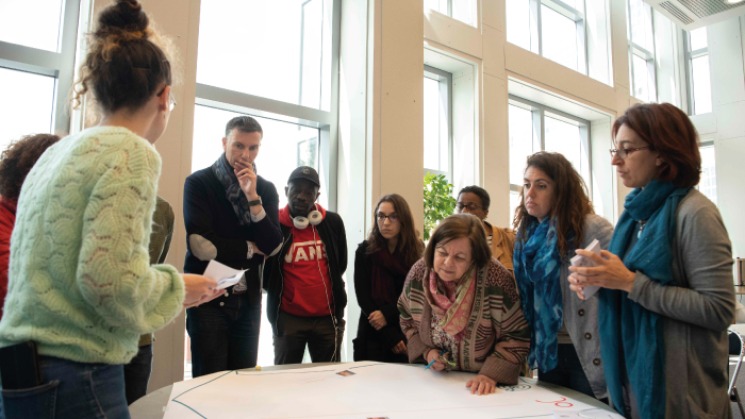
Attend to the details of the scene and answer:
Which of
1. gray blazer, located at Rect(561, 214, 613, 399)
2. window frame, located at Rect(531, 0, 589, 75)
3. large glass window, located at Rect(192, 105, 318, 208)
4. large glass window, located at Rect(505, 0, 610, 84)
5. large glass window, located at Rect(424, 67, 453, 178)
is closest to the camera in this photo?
gray blazer, located at Rect(561, 214, 613, 399)

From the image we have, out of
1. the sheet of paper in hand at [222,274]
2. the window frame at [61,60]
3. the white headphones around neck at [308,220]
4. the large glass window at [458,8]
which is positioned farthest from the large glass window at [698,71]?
the sheet of paper in hand at [222,274]

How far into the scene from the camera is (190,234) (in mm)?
2395

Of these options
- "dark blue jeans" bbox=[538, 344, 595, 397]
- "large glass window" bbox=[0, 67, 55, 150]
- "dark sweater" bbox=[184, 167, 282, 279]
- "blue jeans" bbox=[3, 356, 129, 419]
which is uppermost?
"large glass window" bbox=[0, 67, 55, 150]

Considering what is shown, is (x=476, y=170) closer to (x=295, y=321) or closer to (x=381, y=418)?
(x=295, y=321)

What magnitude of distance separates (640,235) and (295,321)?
1826mm

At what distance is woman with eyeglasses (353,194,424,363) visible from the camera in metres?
2.76

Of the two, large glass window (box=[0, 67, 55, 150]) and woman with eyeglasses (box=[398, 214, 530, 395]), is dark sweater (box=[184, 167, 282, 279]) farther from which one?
large glass window (box=[0, 67, 55, 150])

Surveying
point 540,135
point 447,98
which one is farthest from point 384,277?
point 540,135

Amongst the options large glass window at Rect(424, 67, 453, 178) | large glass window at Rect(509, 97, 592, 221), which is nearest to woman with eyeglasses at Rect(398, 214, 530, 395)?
large glass window at Rect(424, 67, 453, 178)

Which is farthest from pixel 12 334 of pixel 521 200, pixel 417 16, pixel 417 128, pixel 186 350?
pixel 417 16

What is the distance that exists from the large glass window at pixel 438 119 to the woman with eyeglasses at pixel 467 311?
338 cm

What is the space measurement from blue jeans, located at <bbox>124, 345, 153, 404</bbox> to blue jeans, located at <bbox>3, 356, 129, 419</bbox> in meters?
1.24

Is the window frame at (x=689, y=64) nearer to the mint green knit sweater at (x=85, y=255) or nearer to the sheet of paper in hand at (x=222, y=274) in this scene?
the sheet of paper in hand at (x=222, y=274)

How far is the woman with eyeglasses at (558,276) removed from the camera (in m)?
1.66
